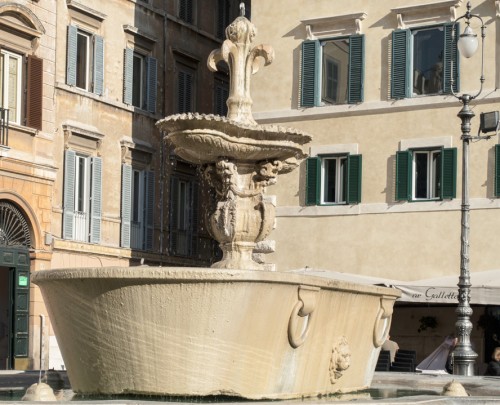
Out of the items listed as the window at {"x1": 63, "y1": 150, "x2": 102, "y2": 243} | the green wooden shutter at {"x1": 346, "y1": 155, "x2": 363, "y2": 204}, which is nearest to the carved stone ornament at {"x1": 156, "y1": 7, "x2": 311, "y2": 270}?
the green wooden shutter at {"x1": 346, "y1": 155, "x2": 363, "y2": 204}

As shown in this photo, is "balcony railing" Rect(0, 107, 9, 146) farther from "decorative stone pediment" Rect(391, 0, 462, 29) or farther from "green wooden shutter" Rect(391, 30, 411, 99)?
"decorative stone pediment" Rect(391, 0, 462, 29)

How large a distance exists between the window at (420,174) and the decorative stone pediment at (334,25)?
10.9ft

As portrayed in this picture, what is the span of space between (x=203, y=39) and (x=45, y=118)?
8384mm

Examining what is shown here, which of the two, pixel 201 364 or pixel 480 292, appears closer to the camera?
pixel 201 364

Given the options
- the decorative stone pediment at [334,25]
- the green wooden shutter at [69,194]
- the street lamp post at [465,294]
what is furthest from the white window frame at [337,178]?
the street lamp post at [465,294]

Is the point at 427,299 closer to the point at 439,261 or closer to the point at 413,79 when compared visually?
the point at 439,261

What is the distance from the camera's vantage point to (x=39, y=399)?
927 cm

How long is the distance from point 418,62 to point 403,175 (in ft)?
8.64

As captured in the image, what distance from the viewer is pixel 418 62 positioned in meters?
29.1

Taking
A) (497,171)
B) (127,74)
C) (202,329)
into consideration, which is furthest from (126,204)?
(202,329)

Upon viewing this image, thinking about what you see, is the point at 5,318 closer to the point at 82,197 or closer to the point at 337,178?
the point at 82,197

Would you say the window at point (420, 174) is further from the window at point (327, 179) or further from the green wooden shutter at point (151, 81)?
the green wooden shutter at point (151, 81)

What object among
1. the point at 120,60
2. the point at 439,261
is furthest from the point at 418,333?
the point at 120,60

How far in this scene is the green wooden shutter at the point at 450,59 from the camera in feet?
92.8
